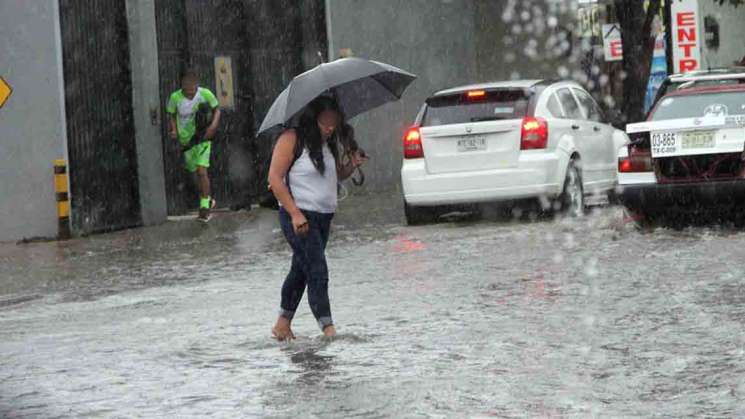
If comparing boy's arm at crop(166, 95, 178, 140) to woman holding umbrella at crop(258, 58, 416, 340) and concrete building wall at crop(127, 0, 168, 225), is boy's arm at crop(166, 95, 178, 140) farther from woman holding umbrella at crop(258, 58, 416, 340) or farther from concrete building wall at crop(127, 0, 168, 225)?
woman holding umbrella at crop(258, 58, 416, 340)

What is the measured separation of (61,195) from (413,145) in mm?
4351

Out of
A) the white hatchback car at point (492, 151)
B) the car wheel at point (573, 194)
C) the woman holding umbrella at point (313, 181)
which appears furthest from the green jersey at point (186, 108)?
the woman holding umbrella at point (313, 181)

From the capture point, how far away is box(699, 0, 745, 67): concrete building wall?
46406 mm

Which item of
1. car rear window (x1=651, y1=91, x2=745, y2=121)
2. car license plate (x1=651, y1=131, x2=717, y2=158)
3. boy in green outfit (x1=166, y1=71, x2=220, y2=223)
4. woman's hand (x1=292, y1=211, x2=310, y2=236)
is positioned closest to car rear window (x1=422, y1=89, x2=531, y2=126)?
car rear window (x1=651, y1=91, x2=745, y2=121)

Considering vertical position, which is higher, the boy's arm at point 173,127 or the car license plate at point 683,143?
the boy's arm at point 173,127

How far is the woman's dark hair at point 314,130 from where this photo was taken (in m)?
9.70

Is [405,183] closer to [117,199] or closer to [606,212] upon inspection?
[606,212]

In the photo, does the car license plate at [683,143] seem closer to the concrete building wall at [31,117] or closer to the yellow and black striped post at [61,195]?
the yellow and black striped post at [61,195]

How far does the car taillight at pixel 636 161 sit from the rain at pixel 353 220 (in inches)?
0.8

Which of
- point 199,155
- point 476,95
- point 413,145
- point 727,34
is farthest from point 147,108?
point 727,34

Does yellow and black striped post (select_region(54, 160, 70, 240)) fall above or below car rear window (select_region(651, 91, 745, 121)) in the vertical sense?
below

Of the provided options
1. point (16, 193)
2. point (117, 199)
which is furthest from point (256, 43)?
point (16, 193)

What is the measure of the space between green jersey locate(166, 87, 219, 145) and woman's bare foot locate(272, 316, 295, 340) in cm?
1170

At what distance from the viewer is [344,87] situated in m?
9.92
